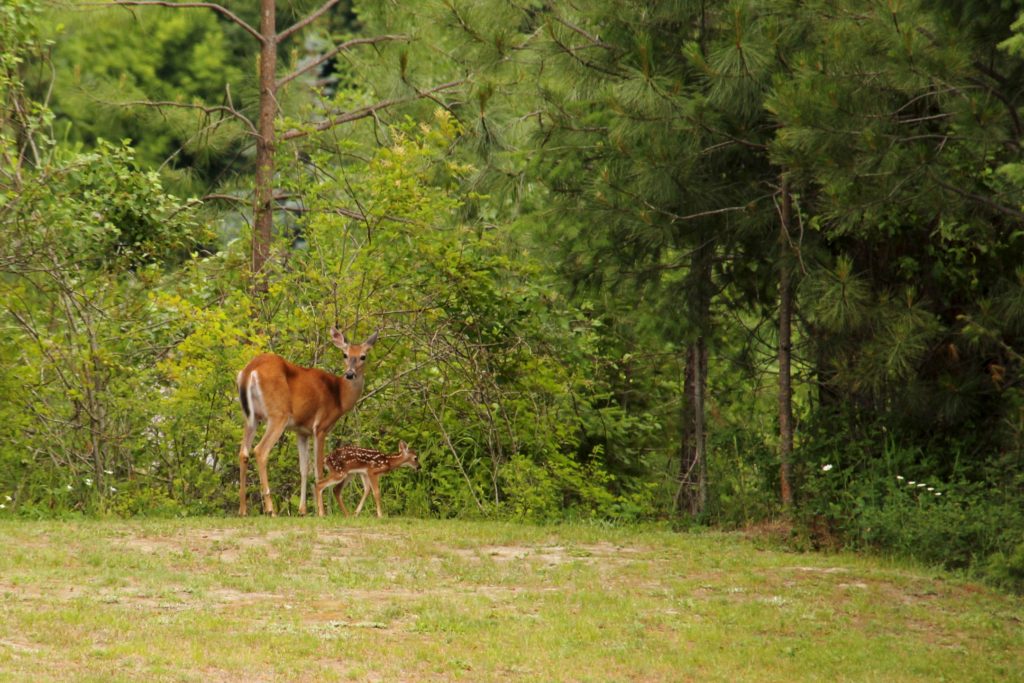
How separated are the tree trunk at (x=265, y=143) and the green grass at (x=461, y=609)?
18.9 feet

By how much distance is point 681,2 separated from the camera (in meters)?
12.7

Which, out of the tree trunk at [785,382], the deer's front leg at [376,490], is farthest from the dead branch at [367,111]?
the tree trunk at [785,382]

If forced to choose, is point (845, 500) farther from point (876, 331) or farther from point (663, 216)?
point (663, 216)

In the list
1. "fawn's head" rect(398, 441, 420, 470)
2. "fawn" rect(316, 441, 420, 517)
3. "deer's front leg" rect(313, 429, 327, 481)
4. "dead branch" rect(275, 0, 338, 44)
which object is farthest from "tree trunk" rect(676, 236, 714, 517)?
"dead branch" rect(275, 0, 338, 44)

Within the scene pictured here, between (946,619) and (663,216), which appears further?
(663,216)

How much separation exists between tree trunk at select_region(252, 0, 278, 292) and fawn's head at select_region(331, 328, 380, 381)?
3.47 m

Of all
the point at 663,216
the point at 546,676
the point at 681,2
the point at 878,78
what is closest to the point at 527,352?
the point at 663,216

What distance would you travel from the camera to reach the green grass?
8.56m

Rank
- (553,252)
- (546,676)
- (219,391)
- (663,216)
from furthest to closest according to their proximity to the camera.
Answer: (219,391) < (553,252) < (663,216) < (546,676)

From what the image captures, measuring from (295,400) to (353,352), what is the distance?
0.72 m

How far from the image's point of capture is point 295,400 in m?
14.4

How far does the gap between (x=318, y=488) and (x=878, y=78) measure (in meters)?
6.51

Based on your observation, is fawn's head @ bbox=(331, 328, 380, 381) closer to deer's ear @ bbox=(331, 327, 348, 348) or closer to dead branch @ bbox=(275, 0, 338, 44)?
deer's ear @ bbox=(331, 327, 348, 348)

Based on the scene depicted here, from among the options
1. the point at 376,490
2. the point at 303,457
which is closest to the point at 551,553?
the point at 376,490
